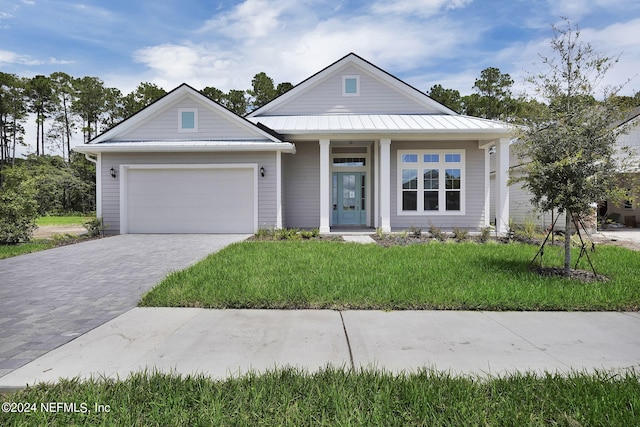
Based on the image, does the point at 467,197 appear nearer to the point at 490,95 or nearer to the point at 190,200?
the point at 190,200

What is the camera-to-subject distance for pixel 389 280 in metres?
5.14

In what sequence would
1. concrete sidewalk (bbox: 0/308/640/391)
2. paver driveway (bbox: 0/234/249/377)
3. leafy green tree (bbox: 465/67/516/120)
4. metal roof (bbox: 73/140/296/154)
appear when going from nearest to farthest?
1. concrete sidewalk (bbox: 0/308/640/391)
2. paver driveway (bbox: 0/234/249/377)
3. metal roof (bbox: 73/140/296/154)
4. leafy green tree (bbox: 465/67/516/120)

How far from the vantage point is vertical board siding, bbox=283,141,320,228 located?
1341 centimetres

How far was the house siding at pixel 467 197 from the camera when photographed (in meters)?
13.1

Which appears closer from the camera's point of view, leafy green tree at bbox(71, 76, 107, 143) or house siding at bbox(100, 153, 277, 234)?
house siding at bbox(100, 153, 277, 234)

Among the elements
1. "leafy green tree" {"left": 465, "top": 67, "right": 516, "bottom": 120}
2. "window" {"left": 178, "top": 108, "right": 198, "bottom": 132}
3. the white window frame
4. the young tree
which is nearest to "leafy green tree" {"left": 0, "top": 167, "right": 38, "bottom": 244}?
"window" {"left": 178, "top": 108, "right": 198, "bottom": 132}

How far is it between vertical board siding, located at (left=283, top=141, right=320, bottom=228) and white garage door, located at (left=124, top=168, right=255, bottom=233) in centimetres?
191

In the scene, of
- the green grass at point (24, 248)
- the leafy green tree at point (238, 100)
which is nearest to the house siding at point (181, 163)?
the green grass at point (24, 248)

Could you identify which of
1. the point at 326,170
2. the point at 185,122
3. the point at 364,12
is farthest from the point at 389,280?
the point at 185,122

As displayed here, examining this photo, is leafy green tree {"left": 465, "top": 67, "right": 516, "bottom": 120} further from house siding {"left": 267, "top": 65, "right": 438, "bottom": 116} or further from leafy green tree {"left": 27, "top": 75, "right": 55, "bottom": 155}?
leafy green tree {"left": 27, "top": 75, "right": 55, "bottom": 155}

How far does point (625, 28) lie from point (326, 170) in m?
8.99

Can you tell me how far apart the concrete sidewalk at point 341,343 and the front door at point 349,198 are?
10229mm

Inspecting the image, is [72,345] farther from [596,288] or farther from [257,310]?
[596,288]

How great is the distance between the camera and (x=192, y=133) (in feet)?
39.6
